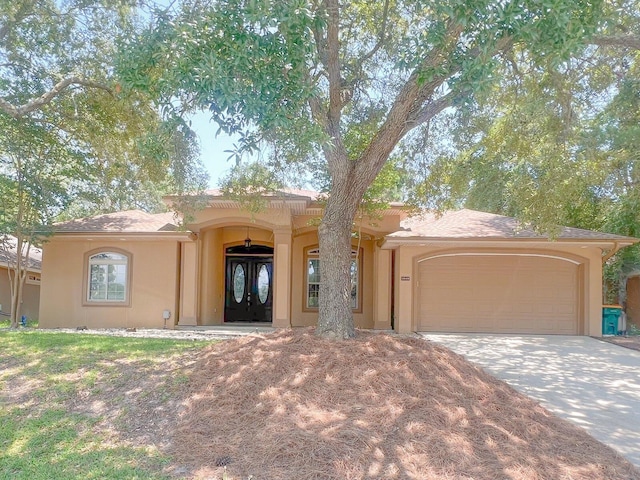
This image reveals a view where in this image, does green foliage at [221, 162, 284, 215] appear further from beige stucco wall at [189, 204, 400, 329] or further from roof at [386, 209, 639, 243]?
roof at [386, 209, 639, 243]

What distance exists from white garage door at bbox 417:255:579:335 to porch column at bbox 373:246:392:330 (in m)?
1.01

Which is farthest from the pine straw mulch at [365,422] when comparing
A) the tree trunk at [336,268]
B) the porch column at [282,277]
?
the porch column at [282,277]

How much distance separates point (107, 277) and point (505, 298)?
11.8 meters

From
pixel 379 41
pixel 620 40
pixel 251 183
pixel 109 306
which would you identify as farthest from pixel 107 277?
pixel 620 40

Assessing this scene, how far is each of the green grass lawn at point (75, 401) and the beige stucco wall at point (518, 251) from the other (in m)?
6.77

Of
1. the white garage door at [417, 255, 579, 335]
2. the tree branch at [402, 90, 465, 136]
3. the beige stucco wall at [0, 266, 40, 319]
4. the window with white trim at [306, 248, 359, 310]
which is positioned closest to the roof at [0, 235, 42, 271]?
the beige stucco wall at [0, 266, 40, 319]

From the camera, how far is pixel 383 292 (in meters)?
14.3

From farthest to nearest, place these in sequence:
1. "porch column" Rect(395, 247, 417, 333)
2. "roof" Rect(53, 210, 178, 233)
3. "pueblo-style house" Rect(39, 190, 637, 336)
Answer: "roof" Rect(53, 210, 178, 233) < "porch column" Rect(395, 247, 417, 333) < "pueblo-style house" Rect(39, 190, 637, 336)

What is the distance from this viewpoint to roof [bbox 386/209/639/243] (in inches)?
508

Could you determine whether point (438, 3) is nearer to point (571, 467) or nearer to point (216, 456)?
point (571, 467)

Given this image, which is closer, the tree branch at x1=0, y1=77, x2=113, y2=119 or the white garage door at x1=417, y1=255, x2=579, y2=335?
the tree branch at x1=0, y1=77, x2=113, y2=119

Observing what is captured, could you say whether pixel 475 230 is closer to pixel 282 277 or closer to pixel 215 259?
pixel 282 277

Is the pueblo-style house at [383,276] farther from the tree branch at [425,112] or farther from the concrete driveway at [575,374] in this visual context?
the tree branch at [425,112]

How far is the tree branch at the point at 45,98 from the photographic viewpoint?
10.1 metres
